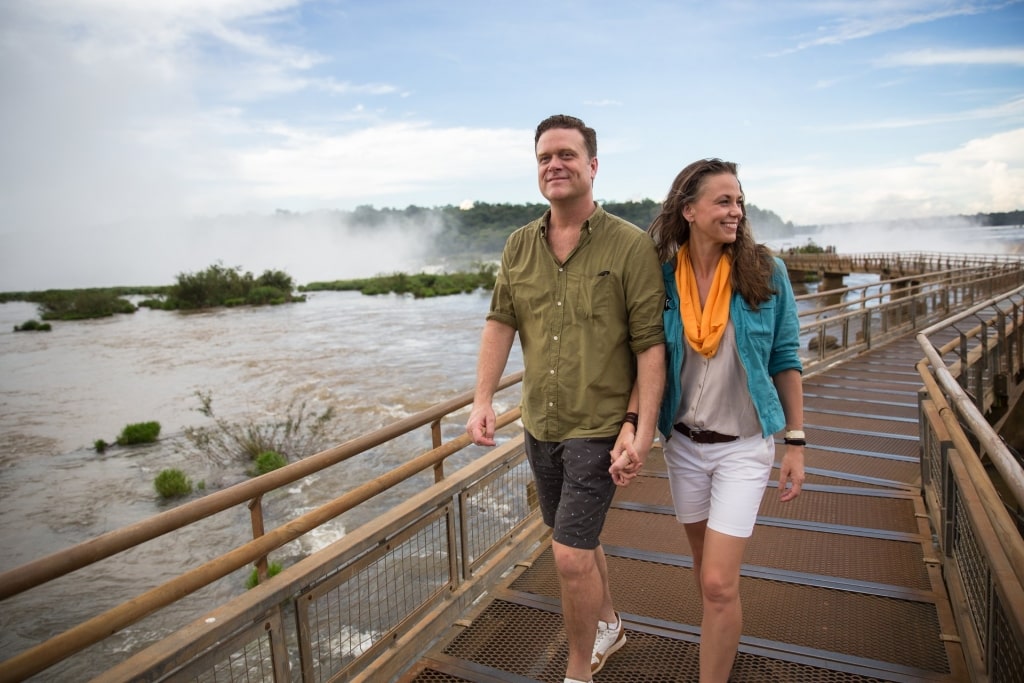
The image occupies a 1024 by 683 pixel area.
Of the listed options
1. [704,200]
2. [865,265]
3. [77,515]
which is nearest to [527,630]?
[704,200]

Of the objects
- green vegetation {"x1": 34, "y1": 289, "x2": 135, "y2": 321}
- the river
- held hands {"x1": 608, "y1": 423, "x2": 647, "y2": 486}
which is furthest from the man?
green vegetation {"x1": 34, "y1": 289, "x2": 135, "y2": 321}

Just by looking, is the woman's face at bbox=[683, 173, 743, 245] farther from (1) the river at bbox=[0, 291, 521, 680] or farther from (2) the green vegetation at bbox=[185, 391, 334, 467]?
(2) the green vegetation at bbox=[185, 391, 334, 467]

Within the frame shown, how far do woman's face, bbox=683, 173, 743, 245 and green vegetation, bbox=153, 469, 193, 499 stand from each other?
11.5 m

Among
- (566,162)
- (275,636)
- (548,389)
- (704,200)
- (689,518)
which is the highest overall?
(566,162)

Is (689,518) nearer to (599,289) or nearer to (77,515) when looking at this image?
(599,289)

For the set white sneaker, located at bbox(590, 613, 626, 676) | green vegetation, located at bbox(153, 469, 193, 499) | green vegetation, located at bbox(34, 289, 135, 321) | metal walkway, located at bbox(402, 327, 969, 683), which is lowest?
green vegetation, located at bbox(153, 469, 193, 499)

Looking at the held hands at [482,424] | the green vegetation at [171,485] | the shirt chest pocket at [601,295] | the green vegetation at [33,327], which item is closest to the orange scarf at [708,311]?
the shirt chest pocket at [601,295]

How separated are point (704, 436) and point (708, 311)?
1.35ft

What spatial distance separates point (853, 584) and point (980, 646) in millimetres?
781

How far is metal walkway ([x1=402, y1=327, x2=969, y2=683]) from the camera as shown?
262 centimetres

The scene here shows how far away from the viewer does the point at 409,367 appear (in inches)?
845

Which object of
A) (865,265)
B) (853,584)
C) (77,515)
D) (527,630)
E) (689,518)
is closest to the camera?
(689,518)

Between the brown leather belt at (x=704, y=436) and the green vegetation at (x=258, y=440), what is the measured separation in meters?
11.5

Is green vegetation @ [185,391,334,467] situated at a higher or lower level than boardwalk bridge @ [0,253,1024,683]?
lower
